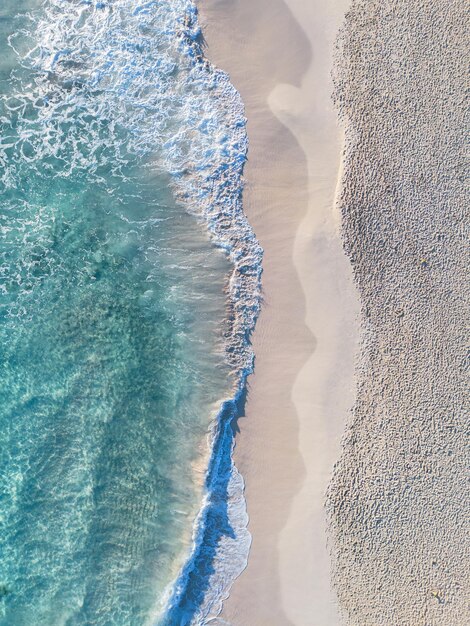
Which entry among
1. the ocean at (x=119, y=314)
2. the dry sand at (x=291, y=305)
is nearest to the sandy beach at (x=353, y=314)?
the dry sand at (x=291, y=305)

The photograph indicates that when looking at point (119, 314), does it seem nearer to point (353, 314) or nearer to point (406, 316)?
point (353, 314)

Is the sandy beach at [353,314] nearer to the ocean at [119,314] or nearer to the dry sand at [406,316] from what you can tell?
the dry sand at [406,316]

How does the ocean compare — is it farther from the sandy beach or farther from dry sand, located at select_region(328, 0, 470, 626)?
dry sand, located at select_region(328, 0, 470, 626)

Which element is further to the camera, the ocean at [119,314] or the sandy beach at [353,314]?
the ocean at [119,314]

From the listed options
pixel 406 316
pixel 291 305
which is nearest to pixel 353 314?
pixel 406 316

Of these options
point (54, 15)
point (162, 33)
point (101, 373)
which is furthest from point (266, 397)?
point (54, 15)

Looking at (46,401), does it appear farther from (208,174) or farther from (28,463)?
(208,174)

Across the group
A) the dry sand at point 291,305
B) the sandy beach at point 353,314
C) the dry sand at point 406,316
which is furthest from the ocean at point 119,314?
the dry sand at point 406,316
